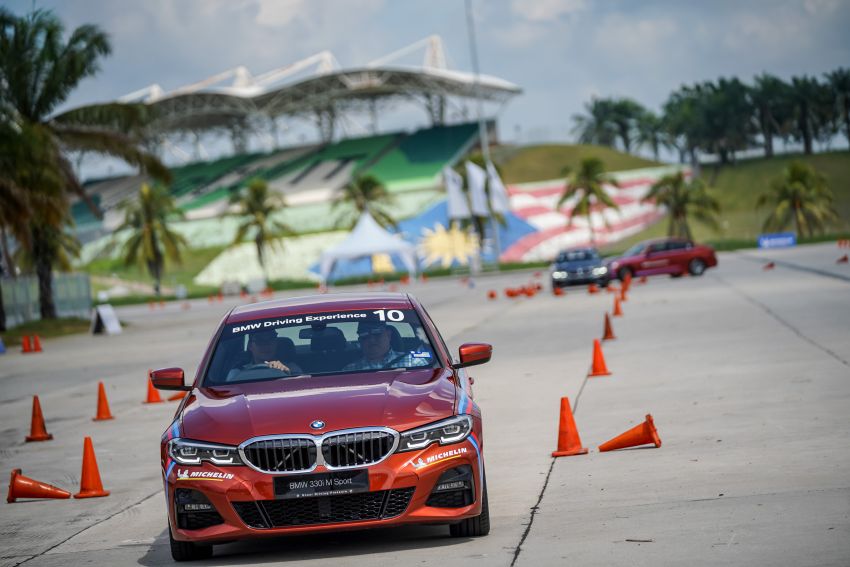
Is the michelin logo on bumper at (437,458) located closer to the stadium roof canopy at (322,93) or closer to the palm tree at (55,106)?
the palm tree at (55,106)

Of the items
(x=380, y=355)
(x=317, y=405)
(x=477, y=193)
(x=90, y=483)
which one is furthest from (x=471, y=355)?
(x=477, y=193)

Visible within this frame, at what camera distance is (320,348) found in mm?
8102

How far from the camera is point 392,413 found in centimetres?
677

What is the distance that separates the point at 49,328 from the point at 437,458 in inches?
1483

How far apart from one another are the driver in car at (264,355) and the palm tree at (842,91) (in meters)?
139

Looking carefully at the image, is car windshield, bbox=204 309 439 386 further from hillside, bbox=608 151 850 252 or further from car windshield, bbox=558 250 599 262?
hillside, bbox=608 151 850 252

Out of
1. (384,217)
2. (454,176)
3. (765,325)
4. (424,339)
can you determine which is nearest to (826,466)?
(424,339)

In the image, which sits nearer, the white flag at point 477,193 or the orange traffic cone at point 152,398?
the orange traffic cone at point 152,398

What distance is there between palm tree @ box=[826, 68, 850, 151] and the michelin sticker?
141 meters

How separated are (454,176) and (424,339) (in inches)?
2308

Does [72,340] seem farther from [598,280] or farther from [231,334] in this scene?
[231,334]

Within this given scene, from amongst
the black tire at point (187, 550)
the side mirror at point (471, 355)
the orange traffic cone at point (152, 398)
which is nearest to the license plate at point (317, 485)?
the black tire at point (187, 550)

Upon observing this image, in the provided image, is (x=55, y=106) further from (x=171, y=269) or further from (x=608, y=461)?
(x=171, y=269)

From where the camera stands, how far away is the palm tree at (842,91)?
455ft
